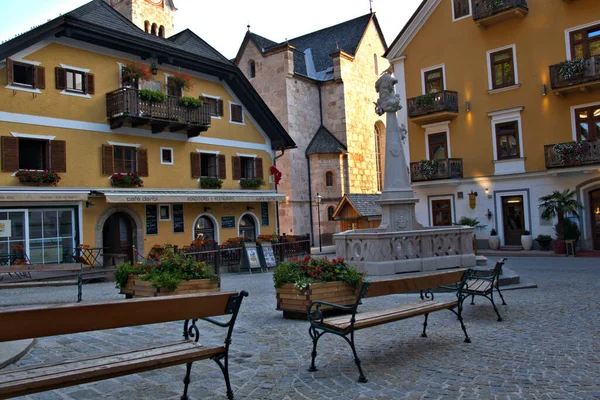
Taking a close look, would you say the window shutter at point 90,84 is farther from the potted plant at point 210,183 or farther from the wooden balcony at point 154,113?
the potted plant at point 210,183

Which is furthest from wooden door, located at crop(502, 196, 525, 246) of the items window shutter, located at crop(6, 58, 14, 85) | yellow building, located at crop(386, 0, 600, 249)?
window shutter, located at crop(6, 58, 14, 85)

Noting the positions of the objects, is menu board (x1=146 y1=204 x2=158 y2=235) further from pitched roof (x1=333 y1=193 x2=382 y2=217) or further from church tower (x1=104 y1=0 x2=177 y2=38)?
church tower (x1=104 y1=0 x2=177 y2=38)

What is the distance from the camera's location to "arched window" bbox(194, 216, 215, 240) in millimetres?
23328

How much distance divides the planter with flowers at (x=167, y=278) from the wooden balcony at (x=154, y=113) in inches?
447

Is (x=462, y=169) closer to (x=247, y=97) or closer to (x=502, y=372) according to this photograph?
(x=247, y=97)

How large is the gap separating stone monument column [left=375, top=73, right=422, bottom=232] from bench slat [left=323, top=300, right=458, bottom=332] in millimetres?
7677

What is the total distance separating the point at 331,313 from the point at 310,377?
11.1ft

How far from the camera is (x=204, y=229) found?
78.0 feet

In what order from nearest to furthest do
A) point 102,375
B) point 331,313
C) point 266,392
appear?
point 102,375
point 266,392
point 331,313

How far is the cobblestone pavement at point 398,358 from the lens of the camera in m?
4.79

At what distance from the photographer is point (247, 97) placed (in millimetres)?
26031

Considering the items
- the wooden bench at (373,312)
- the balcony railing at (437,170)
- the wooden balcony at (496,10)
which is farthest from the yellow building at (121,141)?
the wooden bench at (373,312)

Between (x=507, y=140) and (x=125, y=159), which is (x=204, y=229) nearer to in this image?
(x=125, y=159)

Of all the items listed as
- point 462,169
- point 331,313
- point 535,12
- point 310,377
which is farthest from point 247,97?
point 310,377
